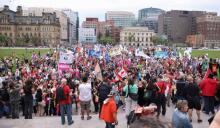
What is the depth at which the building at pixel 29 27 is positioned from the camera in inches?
6280

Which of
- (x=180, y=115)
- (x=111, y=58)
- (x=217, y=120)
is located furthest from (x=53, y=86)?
(x=111, y=58)

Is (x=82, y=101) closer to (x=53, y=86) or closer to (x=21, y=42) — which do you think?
(x=53, y=86)

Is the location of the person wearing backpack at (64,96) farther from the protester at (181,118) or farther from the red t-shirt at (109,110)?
the protester at (181,118)

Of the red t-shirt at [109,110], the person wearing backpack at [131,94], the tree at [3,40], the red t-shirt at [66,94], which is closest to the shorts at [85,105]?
the red t-shirt at [66,94]

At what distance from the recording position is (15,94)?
14406 mm

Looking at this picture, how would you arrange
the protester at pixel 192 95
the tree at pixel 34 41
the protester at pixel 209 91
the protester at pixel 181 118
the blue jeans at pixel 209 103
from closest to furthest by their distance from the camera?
the protester at pixel 181 118
the protester at pixel 192 95
the protester at pixel 209 91
the blue jeans at pixel 209 103
the tree at pixel 34 41

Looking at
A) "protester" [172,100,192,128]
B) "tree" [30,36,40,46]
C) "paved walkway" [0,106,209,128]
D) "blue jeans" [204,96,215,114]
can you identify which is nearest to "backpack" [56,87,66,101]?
"paved walkway" [0,106,209,128]

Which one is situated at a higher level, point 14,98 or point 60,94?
point 60,94

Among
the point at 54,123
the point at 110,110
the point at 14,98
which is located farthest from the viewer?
the point at 14,98

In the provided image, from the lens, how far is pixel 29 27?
16512cm

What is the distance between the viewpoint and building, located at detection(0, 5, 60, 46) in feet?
523

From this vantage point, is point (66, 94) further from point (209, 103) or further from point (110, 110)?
point (209, 103)

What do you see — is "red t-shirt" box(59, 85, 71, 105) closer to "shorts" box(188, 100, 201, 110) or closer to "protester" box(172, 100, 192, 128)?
"shorts" box(188, 100, 201, 110)

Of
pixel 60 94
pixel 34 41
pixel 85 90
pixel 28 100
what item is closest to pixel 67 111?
pixel 60 94
